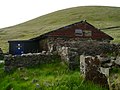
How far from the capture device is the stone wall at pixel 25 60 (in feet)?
81.3

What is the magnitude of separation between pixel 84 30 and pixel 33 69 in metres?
21.0

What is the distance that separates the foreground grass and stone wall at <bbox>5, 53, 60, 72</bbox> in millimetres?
528

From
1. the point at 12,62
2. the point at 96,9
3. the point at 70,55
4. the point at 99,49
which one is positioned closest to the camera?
the point at 70,55

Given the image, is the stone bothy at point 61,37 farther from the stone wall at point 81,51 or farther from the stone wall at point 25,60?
the stone wall at point 25,60

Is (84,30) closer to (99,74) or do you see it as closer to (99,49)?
(99,49)

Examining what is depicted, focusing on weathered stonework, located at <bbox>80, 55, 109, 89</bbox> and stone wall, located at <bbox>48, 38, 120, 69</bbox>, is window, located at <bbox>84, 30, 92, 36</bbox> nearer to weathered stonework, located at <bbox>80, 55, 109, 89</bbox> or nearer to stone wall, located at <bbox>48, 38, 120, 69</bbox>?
stone wall, located at <bbox>48, 38, 120, 69</bbox>

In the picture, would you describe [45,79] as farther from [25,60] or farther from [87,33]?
[87,33]

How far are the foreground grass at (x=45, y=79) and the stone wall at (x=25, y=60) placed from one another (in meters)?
0.53

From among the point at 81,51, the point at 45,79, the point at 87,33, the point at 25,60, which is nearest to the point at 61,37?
the point at 87,33

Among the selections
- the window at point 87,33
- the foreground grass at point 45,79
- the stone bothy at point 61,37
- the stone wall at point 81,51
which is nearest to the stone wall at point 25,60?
the foreground grass at point 45,79

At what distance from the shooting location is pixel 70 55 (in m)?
23.4

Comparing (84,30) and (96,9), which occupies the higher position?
(96,9)

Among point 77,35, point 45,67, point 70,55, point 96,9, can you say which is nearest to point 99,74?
point 70,55

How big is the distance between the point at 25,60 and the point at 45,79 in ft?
16.2
